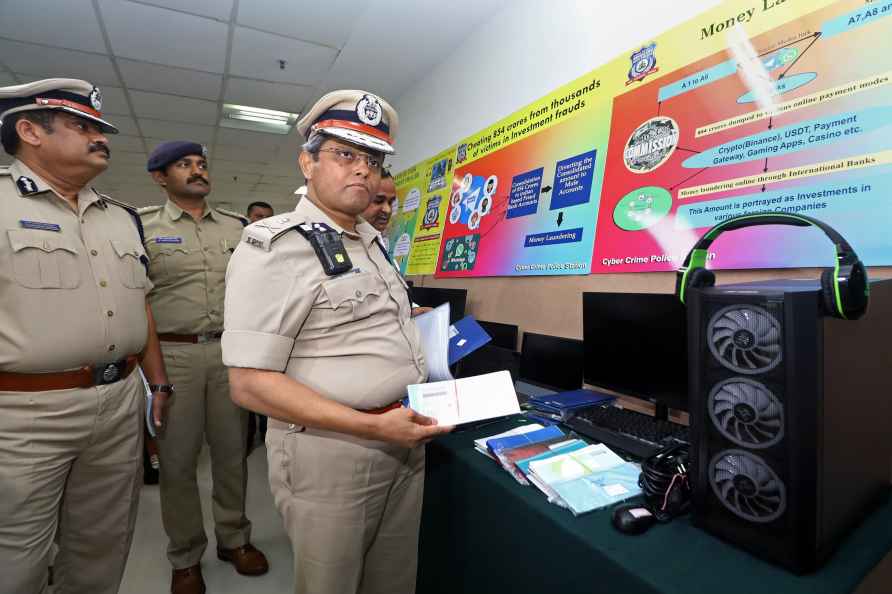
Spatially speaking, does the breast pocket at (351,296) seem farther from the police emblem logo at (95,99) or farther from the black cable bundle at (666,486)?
the police emblem logo at (95,99)

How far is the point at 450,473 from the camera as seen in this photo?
126 centimetres

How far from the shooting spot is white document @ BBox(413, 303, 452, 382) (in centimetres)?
117

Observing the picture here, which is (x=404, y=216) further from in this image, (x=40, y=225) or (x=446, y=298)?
(x=40, y=225)

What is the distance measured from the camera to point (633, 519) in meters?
0.81

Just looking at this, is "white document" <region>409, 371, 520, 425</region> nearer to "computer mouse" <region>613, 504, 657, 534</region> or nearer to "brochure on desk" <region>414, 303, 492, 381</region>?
"brochure on desk" <region>414, 303, 492, 381</region>

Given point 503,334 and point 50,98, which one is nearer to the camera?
point 50,98

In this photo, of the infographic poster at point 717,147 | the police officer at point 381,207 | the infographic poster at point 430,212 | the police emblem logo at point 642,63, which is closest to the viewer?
the infographic poster at point 717,147

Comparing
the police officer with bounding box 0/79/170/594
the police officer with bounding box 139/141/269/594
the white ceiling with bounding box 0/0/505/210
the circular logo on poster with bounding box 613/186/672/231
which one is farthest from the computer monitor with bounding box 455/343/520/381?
the white ceiling with bounding box 0/0/505/210

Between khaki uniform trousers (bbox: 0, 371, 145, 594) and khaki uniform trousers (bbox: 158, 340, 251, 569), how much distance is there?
34cm

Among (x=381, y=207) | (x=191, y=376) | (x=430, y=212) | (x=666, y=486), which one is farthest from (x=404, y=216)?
(x=666, y=486)

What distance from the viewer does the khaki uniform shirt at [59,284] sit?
115 cm

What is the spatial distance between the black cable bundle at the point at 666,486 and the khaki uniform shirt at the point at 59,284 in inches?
60.1

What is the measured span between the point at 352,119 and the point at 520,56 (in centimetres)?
155

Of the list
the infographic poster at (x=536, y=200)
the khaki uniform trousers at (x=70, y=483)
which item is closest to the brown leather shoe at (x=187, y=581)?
the khaki uniform trousers at (x=70, y=483)
